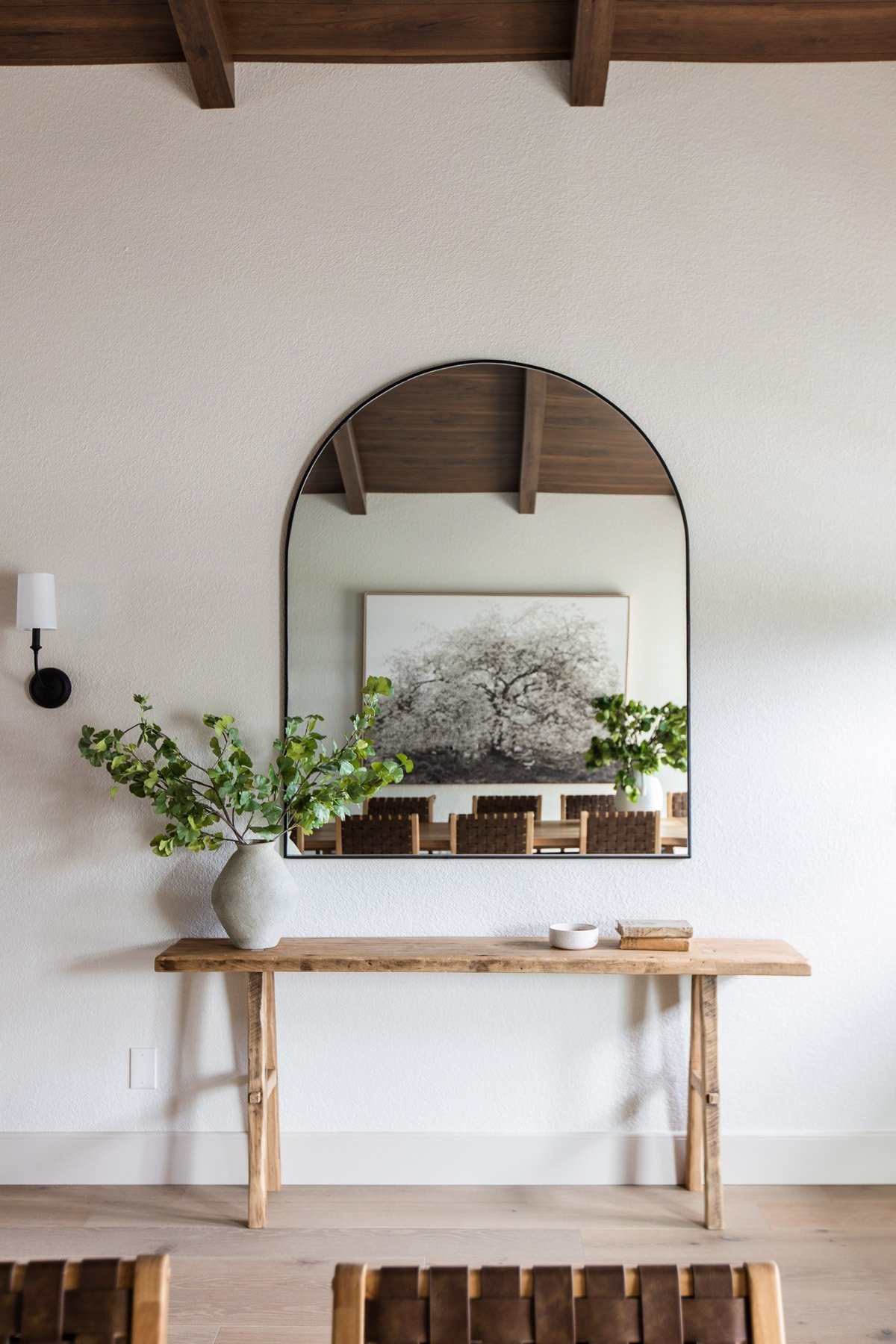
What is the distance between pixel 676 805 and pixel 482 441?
1.16m

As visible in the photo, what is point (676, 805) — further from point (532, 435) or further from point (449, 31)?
point (449, 31)

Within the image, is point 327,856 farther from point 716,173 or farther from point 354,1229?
point 716,173

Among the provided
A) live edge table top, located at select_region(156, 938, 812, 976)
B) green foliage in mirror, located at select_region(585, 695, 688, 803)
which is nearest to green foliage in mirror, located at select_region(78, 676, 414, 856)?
live edge table top, located at select_region(156, 938, 812, 976)

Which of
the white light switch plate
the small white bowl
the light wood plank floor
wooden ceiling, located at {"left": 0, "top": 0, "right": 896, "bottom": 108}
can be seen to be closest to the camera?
the light wood plank floor

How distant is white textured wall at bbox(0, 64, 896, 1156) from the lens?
2.87 metres

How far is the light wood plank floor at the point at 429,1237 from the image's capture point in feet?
7.33

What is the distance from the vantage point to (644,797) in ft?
9.37

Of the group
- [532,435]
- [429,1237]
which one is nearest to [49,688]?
[532,435]

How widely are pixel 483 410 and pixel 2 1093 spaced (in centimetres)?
234

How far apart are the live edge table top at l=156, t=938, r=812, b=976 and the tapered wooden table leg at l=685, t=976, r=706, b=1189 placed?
0.20 m

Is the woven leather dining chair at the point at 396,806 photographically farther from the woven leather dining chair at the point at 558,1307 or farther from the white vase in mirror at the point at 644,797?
the woven leather dining chair at the point at 558,1307

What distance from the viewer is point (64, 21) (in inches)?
111

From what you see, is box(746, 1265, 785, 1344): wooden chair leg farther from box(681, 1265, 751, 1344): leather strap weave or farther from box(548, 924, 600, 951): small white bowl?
box(548, 924, 600, 951): small white bowl

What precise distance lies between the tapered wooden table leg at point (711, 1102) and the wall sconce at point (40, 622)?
191cm
